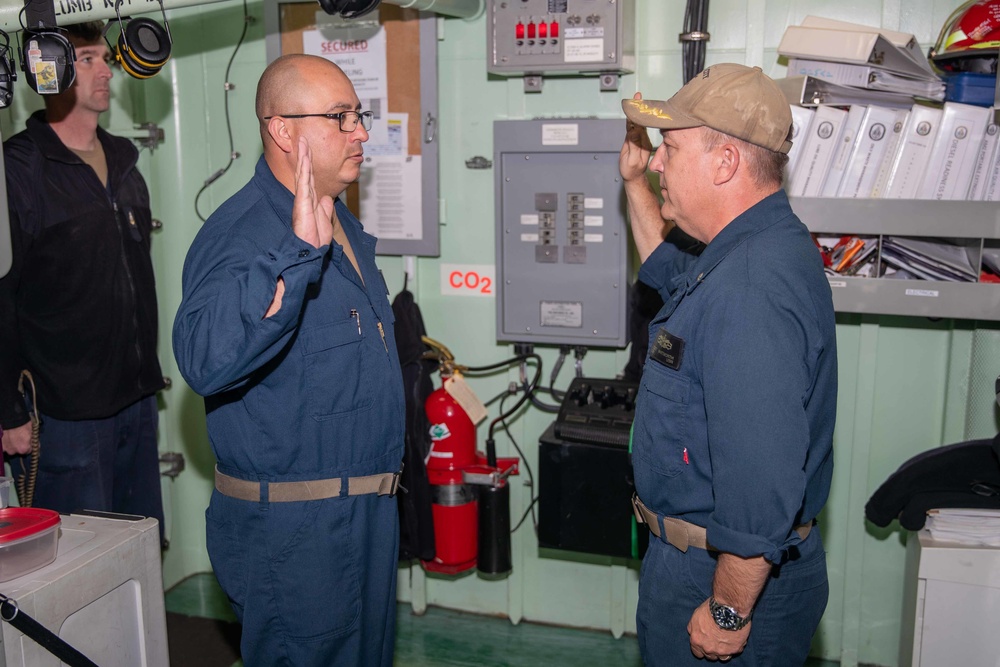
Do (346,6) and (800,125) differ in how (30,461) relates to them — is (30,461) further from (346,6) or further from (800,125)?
(800,125)

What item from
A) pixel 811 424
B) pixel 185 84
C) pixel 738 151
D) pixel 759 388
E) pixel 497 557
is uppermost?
pixel 185 84

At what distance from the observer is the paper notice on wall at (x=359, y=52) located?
3.33m

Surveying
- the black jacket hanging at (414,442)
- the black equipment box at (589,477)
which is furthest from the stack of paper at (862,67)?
the black jacket hanging at (414,442)

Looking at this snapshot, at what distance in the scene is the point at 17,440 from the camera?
284cm

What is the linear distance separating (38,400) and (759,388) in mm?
2412

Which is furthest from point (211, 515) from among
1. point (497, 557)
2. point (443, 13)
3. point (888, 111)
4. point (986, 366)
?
point (986, 366)

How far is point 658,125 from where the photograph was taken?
1.98m

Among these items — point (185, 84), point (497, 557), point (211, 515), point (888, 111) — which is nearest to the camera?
point (211, 515)

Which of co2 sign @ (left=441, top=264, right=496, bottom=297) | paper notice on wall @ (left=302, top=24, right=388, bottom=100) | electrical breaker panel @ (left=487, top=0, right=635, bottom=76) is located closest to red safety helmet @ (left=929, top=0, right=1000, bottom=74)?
electrical breaker panel @ (left=487, top=0, right=635, bottom=76)

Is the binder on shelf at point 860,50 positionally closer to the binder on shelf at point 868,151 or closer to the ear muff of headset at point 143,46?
the binder on shelf at point 868,151

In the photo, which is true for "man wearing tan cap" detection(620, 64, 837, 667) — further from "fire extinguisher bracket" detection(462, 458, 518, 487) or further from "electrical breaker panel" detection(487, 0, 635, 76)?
"fire extinguisher bracket" detection(462, 458, 518, 487)

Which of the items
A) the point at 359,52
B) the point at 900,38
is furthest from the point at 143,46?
the point at 900,38

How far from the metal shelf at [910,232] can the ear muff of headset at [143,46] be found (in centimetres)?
200

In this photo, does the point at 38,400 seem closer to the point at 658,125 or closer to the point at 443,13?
the point at 443,13
